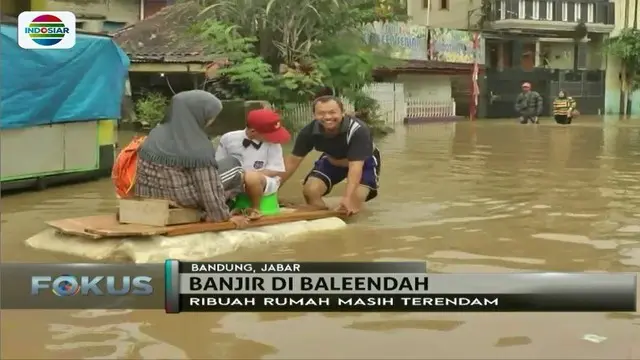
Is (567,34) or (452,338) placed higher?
(567,34)

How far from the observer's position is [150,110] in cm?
1830

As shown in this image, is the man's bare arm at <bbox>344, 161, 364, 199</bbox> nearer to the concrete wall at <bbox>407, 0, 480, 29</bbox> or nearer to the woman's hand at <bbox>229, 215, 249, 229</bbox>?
the woman's hand at <bbox>229, 215, 249, 229</bbox>

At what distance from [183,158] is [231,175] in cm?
70

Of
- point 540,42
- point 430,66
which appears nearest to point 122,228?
point 430,66

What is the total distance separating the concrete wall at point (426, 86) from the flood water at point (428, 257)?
52.9ft

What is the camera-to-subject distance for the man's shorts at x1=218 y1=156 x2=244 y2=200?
6.41 meters

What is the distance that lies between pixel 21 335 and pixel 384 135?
16.3 meters

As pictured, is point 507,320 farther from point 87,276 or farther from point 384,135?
point 384,135

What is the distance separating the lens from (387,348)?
405 centimetres

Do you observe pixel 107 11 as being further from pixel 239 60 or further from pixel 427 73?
pixel 427 73

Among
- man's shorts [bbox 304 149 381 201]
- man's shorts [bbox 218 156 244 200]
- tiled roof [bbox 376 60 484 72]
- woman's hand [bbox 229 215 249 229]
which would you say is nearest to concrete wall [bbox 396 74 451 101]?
tiled roof [bbox 376 60 484 72]

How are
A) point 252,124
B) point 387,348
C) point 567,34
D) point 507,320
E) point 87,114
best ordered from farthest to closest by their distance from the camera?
1. point 567,34
2. point 87,114
3. point 252,124
4. point 507,320
5. point 387,348

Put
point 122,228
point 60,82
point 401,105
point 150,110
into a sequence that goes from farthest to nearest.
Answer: point 401,105 < point 150,110 < point 60,82 < point 122,228

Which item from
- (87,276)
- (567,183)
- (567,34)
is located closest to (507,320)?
(87,276)
